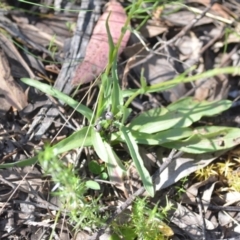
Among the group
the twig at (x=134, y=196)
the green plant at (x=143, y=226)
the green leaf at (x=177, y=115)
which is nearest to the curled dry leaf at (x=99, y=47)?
the green leaf at (x=177, y=115)

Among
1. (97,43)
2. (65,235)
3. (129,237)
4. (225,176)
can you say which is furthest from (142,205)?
(97,43)

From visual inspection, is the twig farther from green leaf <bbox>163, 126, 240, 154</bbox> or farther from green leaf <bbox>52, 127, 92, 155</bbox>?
green leaf <bbox>52, 127, 92, 155</bbox>

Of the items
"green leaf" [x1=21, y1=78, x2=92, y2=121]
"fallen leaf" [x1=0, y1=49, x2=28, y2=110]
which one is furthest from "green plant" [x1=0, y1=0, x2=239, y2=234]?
"fallen leaf" [x1=0, y1=49, x2=28, y2=110]

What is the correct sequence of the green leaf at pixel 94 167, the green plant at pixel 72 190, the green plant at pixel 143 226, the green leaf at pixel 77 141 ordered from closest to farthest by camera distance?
the green plant at pixel 72 190, the green plant at pixel 143 226, the green leaf at pixel 77 141, the green leaf at pixel 94 167

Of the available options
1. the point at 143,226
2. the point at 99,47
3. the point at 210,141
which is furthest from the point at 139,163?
the point at 99,47

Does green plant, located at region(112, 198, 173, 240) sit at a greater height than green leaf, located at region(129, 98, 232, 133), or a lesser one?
lesser

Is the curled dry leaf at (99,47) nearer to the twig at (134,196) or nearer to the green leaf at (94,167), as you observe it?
the green leaf at (94,167)
